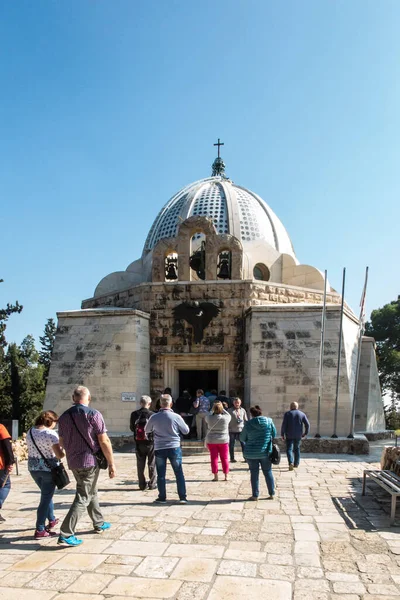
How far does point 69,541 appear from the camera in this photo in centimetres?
407

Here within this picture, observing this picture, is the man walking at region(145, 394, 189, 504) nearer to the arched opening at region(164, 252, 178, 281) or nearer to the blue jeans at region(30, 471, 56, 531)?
the blue jeans at region(30, 471, 56, 531)

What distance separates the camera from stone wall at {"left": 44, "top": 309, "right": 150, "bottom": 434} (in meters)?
11.3

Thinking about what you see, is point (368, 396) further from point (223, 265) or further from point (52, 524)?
point (52, 524)

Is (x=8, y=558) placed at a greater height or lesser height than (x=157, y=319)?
lesser

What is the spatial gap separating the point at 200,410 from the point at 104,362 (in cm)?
274

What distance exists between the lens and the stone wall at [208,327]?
39.5 feet

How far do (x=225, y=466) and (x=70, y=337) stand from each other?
6.23 metres

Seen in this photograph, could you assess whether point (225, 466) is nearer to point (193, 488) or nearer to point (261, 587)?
point (193, 488)

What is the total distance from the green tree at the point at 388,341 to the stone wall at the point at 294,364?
41.2 feet

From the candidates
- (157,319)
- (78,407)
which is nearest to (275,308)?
(157,319)

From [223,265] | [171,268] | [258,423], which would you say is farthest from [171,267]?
[258,423]

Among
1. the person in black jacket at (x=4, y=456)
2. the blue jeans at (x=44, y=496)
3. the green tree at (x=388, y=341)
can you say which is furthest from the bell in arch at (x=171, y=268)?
the green tree at (x=388, y=341)

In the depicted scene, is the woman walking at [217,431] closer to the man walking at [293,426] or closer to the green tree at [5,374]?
the man walking at [293,426]

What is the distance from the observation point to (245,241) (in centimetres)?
1700
